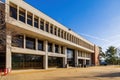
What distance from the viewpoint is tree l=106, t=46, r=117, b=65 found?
131988 millimetres

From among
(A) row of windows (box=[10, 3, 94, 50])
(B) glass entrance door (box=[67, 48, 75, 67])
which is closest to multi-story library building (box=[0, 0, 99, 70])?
(A) row of windows (box=[10, 3, 94, 50])

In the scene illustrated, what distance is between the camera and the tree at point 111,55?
13199cm

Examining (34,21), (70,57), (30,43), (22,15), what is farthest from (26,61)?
(70,57)

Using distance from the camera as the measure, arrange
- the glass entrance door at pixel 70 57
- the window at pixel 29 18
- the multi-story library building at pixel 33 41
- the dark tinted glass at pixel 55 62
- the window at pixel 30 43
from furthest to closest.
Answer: the glass entrance door at pixel 70 57 < the dark tinted glass at pixel 55 62 < the window at pixel 30 43 < the window at pixel 29 18 < the multi-story library building at pixel 33 41

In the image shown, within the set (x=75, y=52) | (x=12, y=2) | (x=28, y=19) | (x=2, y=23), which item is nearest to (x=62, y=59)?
(x=75, y=52)

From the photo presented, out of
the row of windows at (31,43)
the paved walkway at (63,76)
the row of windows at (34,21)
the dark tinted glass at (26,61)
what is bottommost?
the paved walkway at (63,76)

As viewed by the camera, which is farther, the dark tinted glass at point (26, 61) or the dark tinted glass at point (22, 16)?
the dark tinted glass at point (26, 61)

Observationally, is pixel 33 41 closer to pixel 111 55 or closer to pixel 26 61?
pixel 26 61

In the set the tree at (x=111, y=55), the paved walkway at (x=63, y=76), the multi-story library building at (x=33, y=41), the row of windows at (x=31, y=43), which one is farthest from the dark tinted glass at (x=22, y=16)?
the tree at (x=111, y=55)

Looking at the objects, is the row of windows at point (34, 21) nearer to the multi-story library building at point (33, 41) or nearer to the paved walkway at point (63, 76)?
the multi-story library building at point (33, 41)

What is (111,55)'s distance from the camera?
134 meters

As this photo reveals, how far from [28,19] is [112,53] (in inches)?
4029

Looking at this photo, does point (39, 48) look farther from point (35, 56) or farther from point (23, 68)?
point (23, 68)

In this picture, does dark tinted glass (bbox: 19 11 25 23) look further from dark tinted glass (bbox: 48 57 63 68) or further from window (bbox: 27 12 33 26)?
dark tinted glass (bbox: 48 57 63 68)
